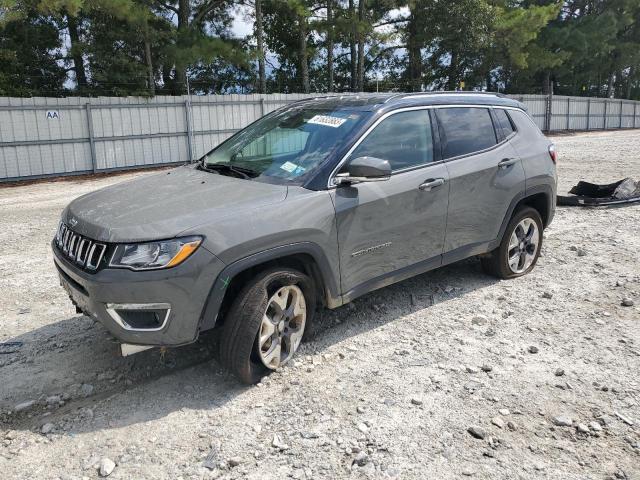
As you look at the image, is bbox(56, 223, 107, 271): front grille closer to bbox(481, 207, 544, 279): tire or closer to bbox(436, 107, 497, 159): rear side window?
bbox(436, 107, 497, 159): rear side window

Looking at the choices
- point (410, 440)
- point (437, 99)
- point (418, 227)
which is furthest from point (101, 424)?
point (437, 99)

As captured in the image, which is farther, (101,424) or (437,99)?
(437,99)

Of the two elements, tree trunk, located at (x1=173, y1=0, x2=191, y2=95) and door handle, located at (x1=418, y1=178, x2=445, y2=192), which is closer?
door handle, located at (x1=418, y1=178, x2=445, y2=192)

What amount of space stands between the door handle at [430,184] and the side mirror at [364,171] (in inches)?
21.7

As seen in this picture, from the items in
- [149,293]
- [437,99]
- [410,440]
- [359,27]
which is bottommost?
[410,440]

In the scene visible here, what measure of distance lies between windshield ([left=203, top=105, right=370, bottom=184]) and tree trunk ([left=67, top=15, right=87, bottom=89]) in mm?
20000

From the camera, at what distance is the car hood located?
3100 mm

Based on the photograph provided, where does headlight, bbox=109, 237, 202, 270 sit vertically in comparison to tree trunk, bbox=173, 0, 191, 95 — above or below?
below

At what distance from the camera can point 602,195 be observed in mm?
9164

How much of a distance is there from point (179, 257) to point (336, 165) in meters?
1.29

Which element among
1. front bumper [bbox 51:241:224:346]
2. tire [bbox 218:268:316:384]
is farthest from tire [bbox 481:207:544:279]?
front bumper [bbox 51:241:224:346]

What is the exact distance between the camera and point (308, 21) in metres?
24.5

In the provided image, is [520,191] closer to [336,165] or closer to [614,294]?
[614,294]

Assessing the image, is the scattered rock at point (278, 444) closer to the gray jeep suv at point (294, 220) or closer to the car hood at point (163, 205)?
the gray jeep suv at point (294, 220)
